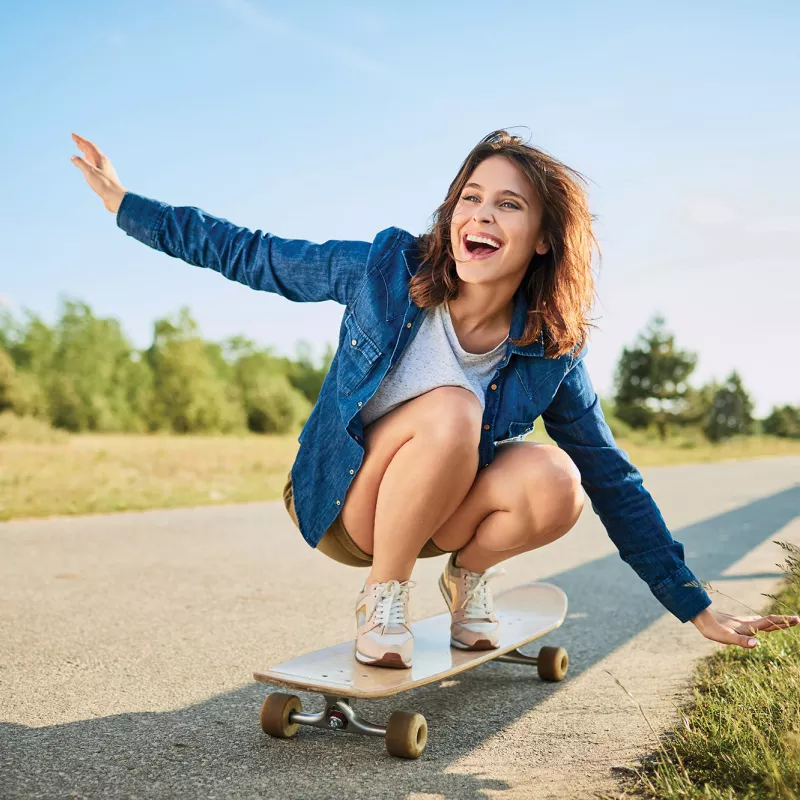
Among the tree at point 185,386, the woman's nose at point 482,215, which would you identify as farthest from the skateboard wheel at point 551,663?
the tree at point 185,386

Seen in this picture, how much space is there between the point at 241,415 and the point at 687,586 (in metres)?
46.8

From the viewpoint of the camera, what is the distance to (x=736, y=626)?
2.52 metres

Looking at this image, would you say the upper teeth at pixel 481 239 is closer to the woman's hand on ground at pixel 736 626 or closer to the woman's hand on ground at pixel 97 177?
the woman's hand on ground at pixel 97 177

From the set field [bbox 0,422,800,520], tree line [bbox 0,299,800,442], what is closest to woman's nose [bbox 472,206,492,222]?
field [bbox 0,422,800,520]

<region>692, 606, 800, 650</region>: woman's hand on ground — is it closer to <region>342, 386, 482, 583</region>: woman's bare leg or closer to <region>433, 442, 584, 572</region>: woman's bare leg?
<region>433, 442, 584, 572</region>: woman's bare leg

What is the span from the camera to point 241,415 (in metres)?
48.4

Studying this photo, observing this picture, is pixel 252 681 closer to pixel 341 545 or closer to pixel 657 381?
pixel 341 545

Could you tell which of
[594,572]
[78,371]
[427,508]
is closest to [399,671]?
[427,508]

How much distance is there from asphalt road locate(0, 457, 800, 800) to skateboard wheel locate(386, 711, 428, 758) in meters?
0.03

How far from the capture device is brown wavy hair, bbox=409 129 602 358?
104 inches

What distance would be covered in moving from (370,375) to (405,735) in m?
1.03

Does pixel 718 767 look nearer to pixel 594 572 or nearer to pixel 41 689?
pixel 41 689

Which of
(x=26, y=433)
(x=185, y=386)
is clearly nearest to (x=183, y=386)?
(x=185, y=386)

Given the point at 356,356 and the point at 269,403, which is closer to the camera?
the point at 356,356
